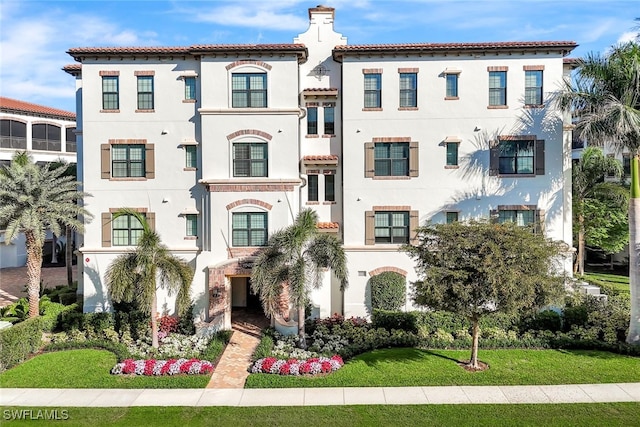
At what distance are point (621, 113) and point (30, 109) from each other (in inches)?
1739

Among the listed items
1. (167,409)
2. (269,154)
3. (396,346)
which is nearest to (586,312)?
(396,346)

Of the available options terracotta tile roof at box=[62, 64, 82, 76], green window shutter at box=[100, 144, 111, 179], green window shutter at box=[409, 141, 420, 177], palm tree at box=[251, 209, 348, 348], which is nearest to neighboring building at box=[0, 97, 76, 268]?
terracotta tile roof at box=[62, 64, 82, 76]

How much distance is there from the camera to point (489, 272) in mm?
13758

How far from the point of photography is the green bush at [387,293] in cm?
2094

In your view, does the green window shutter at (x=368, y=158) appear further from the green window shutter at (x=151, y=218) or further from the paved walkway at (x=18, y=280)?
the paved walkway at (x=18, y=280)

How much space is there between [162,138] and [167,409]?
43.4 ft

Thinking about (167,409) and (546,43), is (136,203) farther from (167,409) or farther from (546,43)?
(546,43)

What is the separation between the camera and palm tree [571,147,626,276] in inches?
1057

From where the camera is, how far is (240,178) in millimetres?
21047

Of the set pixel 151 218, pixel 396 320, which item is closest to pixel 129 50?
pixel 151 218

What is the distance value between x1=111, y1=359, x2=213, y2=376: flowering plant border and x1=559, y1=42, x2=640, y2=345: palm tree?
628 inches

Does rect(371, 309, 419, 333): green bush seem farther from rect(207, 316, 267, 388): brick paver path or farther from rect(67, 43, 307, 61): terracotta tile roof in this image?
rect(67, 43, 307, 61): terracotta tile roof

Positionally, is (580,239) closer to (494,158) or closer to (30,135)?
(494,158)

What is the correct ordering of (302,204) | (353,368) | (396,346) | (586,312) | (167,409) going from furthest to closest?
(302,204), (586,312), (396,346), (353,368), (167,409)
